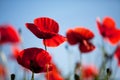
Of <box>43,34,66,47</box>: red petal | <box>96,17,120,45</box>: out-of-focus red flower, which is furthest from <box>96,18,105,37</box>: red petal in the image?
<box>43,34,66,47</box>: red petal

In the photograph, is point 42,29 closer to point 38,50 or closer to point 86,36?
point 38,50

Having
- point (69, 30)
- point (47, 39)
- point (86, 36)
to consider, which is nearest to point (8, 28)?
point (69, 30)

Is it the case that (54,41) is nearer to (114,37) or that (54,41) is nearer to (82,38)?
(82,38)

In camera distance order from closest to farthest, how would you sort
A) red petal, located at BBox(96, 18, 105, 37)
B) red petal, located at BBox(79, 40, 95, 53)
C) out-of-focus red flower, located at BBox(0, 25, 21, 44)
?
red petal, located at BBox(79, 40, 95, 53) → red petal, located at BBox(96, 18, 105, 37) → out-of-focus red flower, located at BBox(0, 25, 21, 44)

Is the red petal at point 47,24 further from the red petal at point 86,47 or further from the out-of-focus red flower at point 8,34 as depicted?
the out-of-focus red flower at point 8,34


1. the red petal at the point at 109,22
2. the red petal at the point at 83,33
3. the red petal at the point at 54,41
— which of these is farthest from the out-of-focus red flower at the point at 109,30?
the red petal at the point at 54,41

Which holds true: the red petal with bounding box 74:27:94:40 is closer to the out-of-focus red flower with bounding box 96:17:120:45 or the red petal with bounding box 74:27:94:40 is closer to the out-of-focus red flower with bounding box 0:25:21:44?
the out-of-focus red flower with bounding box 96:17:120:45

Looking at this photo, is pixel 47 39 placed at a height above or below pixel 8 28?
below
